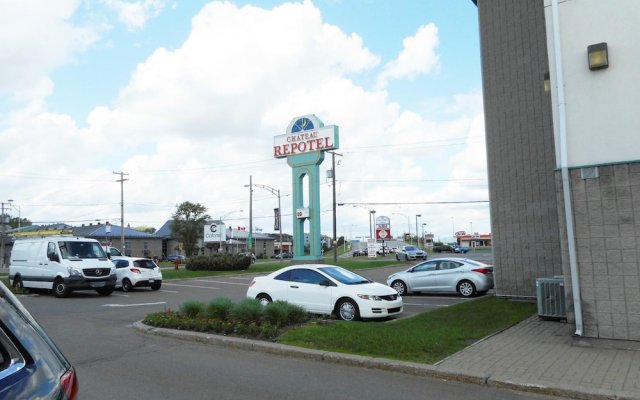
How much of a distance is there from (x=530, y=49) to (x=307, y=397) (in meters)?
12.5

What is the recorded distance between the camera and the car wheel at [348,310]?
39.4 feet

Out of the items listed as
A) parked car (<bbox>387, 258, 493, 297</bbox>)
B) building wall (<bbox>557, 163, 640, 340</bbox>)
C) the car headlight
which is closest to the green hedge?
parked car (<bbox>387, 258, 493, 297</bbox>)

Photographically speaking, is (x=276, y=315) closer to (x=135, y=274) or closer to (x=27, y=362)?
(x=27, y=362)

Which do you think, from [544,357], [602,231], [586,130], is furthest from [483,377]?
[586,130]

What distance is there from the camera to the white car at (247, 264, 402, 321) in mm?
11969

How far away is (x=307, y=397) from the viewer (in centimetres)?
622

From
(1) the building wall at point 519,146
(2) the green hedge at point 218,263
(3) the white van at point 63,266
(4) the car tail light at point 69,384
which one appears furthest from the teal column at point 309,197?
(4) the car tail light at point 69,384

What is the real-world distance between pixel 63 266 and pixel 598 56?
18.2 meters

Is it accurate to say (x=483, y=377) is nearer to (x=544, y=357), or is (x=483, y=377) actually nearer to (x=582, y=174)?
(x=544, y=357)

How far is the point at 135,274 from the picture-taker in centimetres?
2231

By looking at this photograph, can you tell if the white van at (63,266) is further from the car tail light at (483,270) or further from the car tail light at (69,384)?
the car tail light at (69,384)

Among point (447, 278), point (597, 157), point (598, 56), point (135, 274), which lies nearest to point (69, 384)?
point (597, 157)

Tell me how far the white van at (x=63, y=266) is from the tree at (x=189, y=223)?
201ft

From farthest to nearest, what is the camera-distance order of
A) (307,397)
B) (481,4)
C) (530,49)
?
1. (481,4)
2. (530,49)
3. (307,397)
